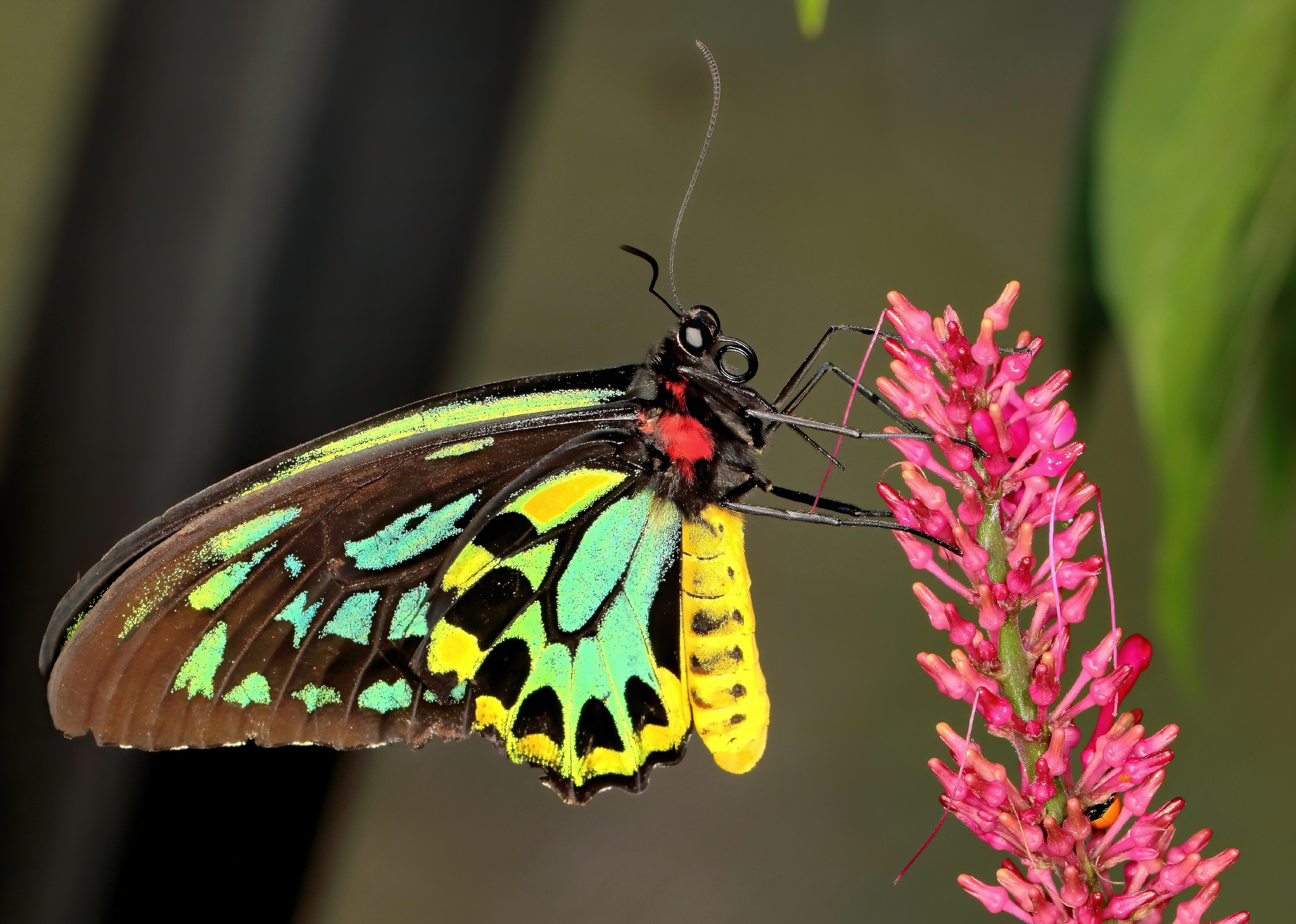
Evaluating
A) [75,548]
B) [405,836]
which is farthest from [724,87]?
[405,836]

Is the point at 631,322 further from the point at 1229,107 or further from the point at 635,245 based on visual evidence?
the point at 1229,107

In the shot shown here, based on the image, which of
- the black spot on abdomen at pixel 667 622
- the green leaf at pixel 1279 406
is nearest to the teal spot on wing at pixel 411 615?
the black spot on abdomen at pixel 667 622

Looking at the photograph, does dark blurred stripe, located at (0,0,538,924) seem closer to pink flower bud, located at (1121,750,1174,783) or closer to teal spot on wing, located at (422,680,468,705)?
teal spot on wing, located at (422,680,468,705)

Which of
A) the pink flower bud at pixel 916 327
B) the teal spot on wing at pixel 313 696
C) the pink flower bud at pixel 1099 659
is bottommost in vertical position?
the teal spot on wing at pixel 313 696

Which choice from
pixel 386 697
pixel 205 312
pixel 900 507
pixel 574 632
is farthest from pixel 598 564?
pixel 205 312

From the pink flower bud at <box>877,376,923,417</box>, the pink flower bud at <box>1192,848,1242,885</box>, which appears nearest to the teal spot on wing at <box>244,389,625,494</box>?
the pink flower bud at <box>877,376,923,417</box>

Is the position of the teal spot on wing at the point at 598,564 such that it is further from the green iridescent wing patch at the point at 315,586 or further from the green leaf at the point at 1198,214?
the green leaf at the point at 1198,214
